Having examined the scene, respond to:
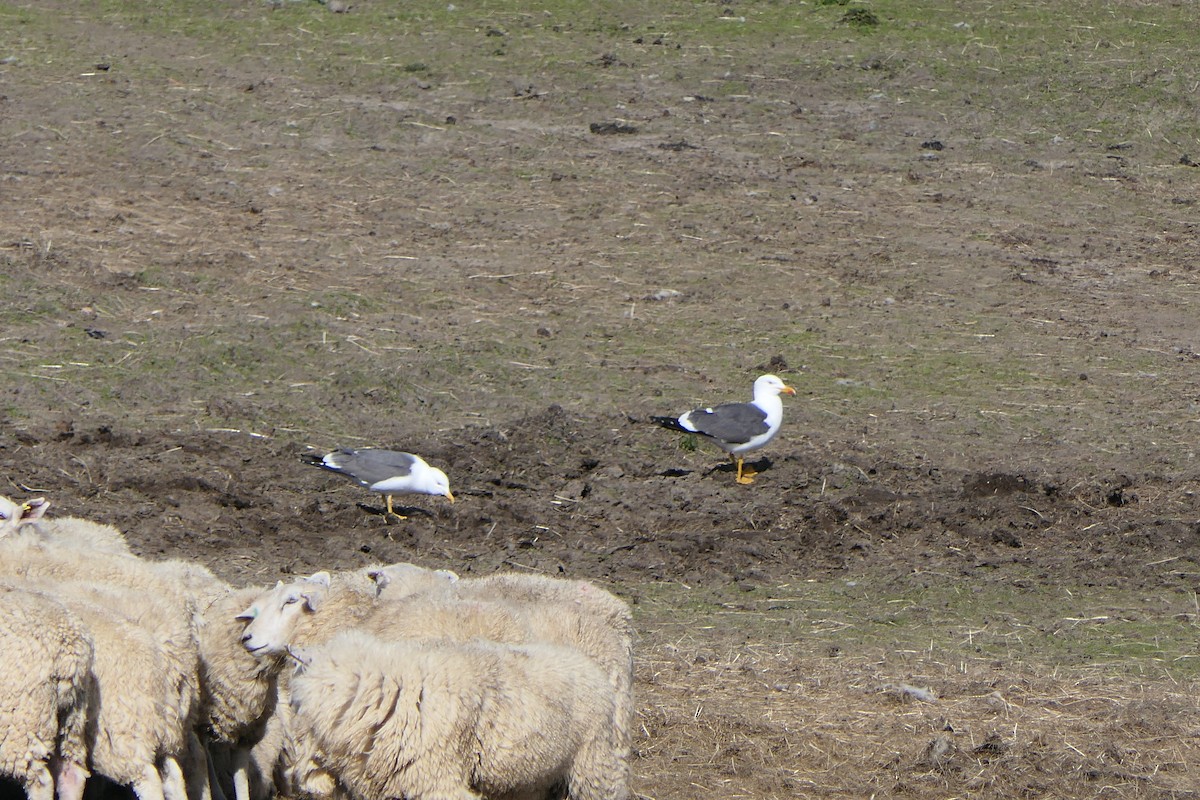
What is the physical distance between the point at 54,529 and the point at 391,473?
2.91 m

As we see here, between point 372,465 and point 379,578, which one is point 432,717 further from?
point 372,465

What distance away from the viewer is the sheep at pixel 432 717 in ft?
18.3

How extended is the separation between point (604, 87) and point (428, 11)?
A: 3.12 meters

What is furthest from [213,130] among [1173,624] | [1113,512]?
[1173,624]

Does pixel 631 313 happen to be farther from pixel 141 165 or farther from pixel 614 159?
pixel 141 165

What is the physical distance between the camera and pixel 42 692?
18.2ft

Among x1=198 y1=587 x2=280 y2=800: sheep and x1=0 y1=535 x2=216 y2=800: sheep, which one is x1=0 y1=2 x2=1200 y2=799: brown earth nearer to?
x1=198 y1=587 x2=280 y2=800: sheep

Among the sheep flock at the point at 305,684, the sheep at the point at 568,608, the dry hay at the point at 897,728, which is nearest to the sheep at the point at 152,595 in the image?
the sheep flock at the point at 305,684

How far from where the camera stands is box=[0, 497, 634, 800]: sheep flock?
5.59m

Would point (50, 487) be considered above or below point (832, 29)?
below

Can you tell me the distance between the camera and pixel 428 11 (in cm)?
2105

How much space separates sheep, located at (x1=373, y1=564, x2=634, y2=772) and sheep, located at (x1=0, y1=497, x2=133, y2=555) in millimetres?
1496

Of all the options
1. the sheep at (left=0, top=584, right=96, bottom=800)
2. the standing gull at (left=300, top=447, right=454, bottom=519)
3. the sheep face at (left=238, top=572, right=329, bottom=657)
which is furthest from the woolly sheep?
the standing gull at (left=300, top=447, right=454, bottom=519)

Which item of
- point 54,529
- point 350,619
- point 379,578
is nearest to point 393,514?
point 54,529
